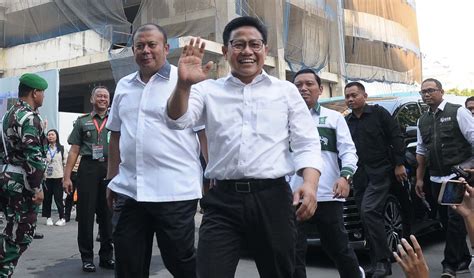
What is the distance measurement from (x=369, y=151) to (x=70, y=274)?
129 inches

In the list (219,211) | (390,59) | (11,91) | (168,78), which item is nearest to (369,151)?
(168,78)

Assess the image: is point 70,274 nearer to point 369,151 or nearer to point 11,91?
point 369,151

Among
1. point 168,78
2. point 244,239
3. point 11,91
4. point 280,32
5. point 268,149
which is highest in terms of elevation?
point 280,32

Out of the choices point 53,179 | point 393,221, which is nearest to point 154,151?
point 393,221

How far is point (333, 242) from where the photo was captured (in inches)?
164

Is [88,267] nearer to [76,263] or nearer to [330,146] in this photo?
[76,263]

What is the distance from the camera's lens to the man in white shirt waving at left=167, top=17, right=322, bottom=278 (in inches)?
105

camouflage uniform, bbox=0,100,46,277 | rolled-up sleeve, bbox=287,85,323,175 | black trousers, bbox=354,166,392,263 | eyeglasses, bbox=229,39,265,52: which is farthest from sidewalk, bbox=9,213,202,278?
eyeglasses, bbox=229,39,265,52

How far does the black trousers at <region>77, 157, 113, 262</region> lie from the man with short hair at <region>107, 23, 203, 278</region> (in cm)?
216

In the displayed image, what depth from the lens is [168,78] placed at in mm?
3486

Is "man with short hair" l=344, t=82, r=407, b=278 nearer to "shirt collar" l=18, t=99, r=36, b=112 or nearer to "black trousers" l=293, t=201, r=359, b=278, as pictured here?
"black trousers" l=293, t=201, r=359, b=278

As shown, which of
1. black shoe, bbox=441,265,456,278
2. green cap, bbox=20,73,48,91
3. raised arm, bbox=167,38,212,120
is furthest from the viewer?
black shoe, bbox=441,265,456,278

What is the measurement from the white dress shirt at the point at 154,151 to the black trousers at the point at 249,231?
2.13 ft

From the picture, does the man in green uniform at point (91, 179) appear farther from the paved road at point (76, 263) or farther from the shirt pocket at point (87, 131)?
the paved road at point (76, 263)
